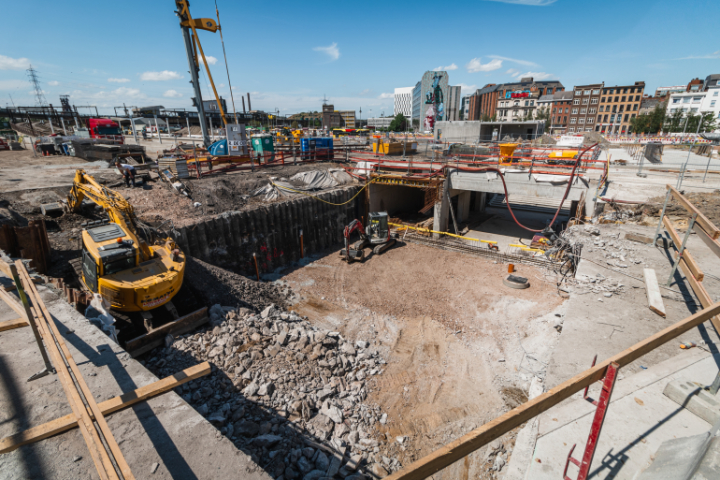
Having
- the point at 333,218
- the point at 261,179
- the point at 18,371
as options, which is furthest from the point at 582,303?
the point at 261,179

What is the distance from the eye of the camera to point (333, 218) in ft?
66.4

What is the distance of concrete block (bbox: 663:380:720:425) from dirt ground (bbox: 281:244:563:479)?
294 cm

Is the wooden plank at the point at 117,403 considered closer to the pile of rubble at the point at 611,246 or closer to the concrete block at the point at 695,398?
the concrete block at the point at 695,398

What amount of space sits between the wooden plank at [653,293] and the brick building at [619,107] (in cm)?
10190

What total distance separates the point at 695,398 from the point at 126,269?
39.2ft

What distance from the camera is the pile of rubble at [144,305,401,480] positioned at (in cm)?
637

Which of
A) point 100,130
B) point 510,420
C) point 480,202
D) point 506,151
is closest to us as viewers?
point 510,420

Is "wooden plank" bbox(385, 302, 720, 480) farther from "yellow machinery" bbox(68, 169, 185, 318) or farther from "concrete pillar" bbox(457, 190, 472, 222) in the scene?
"concrete pillar" bbox(457, 190, 472, 222)

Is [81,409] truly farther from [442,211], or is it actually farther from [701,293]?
[442,211]

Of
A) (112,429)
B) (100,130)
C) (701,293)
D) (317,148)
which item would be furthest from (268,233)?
(100,130)

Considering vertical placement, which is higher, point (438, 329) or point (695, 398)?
point (695, 398)

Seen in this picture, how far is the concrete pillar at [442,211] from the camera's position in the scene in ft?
66.7

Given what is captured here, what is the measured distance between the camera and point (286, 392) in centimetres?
797

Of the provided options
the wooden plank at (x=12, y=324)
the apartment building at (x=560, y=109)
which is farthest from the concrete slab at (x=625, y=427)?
the apartment building at (x=560, y=109)
